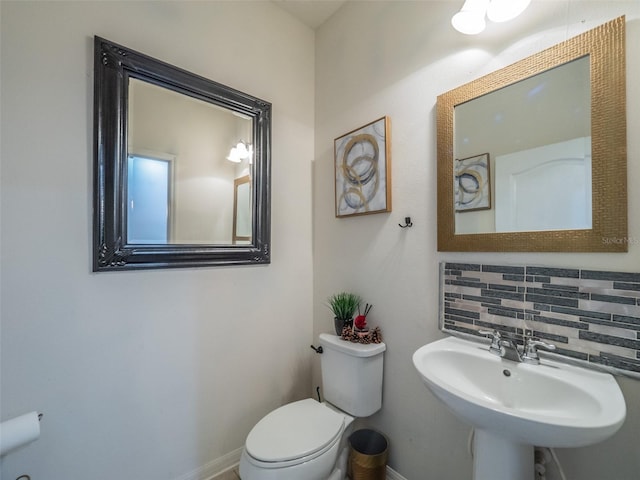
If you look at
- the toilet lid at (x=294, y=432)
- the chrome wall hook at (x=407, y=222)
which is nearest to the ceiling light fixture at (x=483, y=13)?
the chrome wall hook at (x=407, y=222)

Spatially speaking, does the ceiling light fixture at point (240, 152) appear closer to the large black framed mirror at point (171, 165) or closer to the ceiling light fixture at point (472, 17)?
the large black framed mirror at point (171, 165)

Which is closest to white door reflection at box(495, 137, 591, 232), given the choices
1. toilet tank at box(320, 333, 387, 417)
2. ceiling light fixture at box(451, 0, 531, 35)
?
ceiling light fixture at box(451, 0, 531, 35)

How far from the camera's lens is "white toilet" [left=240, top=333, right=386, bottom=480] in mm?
1025

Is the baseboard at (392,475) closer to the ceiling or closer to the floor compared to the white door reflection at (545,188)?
closer to the floor

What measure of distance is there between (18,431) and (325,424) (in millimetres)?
1072

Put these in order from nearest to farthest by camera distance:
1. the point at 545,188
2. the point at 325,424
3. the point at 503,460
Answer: the point at 503,460, the point at 545,188, the point at 325,424

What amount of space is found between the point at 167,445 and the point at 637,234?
6.38ft

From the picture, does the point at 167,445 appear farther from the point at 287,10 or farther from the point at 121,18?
the point at 287,10

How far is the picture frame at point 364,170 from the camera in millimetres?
1394

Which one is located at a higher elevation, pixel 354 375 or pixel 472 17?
pixel 472 17

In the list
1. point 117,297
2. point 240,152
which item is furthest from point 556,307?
point 117,297

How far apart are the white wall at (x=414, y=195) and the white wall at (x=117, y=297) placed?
35 centimetres

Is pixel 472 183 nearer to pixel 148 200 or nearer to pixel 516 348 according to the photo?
pixel 516 348

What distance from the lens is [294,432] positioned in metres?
1.16
